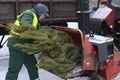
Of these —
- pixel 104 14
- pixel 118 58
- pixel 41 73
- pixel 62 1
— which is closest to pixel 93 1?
pixel 62 1

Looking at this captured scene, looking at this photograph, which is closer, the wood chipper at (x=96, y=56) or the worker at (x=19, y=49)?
the wood chipper at (x=96, y=56)

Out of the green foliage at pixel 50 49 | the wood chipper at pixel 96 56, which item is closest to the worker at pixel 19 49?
the green foliage at pixel 50 49

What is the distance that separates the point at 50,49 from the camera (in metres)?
6.02

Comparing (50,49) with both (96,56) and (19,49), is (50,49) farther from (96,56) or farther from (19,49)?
(96,56)

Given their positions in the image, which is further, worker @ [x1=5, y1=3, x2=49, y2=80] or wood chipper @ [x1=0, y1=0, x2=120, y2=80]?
worker @ [x1=5, y1=3, x2=49, y2=80]

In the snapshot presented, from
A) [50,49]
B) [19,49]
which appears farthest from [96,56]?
[19,49]

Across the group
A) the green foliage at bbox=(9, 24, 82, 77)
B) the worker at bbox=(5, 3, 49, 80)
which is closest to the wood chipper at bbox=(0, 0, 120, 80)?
the green foliage at bbox=(9, 24, 82, 77)

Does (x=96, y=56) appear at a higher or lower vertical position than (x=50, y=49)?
lower

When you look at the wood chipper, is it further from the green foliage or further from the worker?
the worker

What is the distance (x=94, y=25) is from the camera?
26.5 ft

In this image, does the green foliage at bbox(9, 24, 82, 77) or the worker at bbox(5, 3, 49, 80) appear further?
the worker at bbox(5, 3, 49, 80)

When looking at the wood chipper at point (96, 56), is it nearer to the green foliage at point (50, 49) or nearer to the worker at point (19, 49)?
the green foliage at point (50, 49)

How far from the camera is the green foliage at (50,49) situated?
19.4ft

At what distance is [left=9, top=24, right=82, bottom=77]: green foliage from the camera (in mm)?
5926
